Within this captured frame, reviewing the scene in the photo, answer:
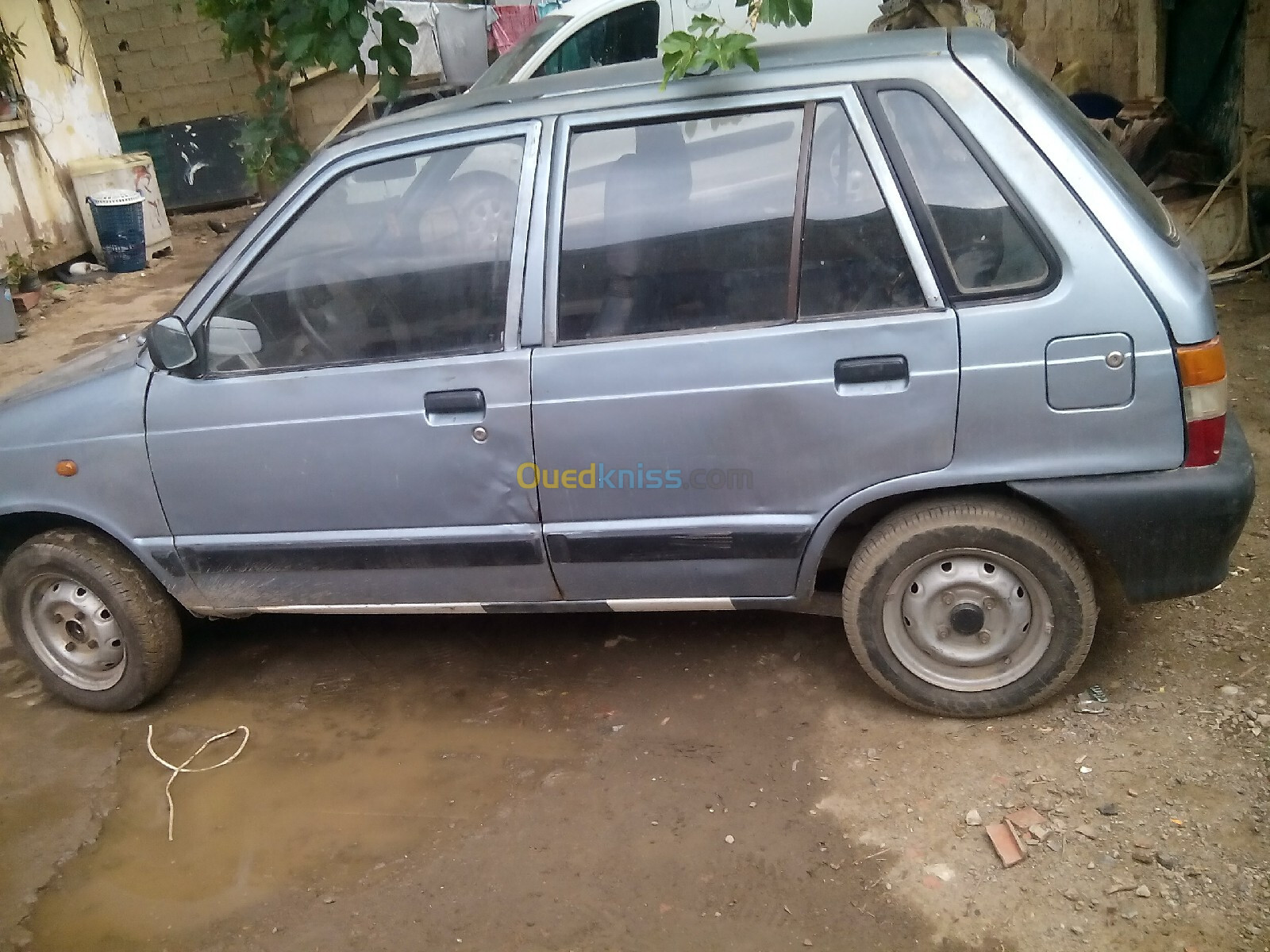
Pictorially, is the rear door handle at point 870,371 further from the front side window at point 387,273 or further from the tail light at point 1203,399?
the front side window at point 387,273

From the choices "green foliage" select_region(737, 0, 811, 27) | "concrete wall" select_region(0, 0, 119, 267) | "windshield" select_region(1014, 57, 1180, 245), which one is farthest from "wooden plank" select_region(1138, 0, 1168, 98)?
"concrete wall" select_region(0, 0, 119, 267)

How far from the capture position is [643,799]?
282 centimetres

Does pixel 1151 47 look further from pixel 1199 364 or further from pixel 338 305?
pixel 338 305

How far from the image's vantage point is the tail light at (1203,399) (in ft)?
7.98

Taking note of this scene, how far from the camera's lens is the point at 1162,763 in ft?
8.77

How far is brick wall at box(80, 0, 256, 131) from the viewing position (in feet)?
42.9

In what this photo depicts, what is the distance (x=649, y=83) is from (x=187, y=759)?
2589 millimetres

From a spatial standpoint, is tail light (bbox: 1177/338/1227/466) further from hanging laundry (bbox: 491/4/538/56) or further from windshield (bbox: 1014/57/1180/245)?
hanging laundry (bbox: 491/4/538/56)

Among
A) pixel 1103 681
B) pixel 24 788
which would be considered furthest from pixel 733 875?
pixel 24 788

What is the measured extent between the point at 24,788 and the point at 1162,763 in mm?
3467

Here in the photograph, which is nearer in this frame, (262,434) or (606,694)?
(262,434)

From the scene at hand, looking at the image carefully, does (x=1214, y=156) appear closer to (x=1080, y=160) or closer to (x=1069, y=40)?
(x=1069, y=40)

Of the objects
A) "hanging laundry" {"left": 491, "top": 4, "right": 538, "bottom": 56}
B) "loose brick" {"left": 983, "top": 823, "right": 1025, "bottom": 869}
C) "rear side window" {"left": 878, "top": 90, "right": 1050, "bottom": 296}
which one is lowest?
"loose brick" {"left": 983, "top": 823, "right": 1025, "bottom": 869}

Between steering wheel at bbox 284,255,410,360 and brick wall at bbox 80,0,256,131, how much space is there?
11.7m
